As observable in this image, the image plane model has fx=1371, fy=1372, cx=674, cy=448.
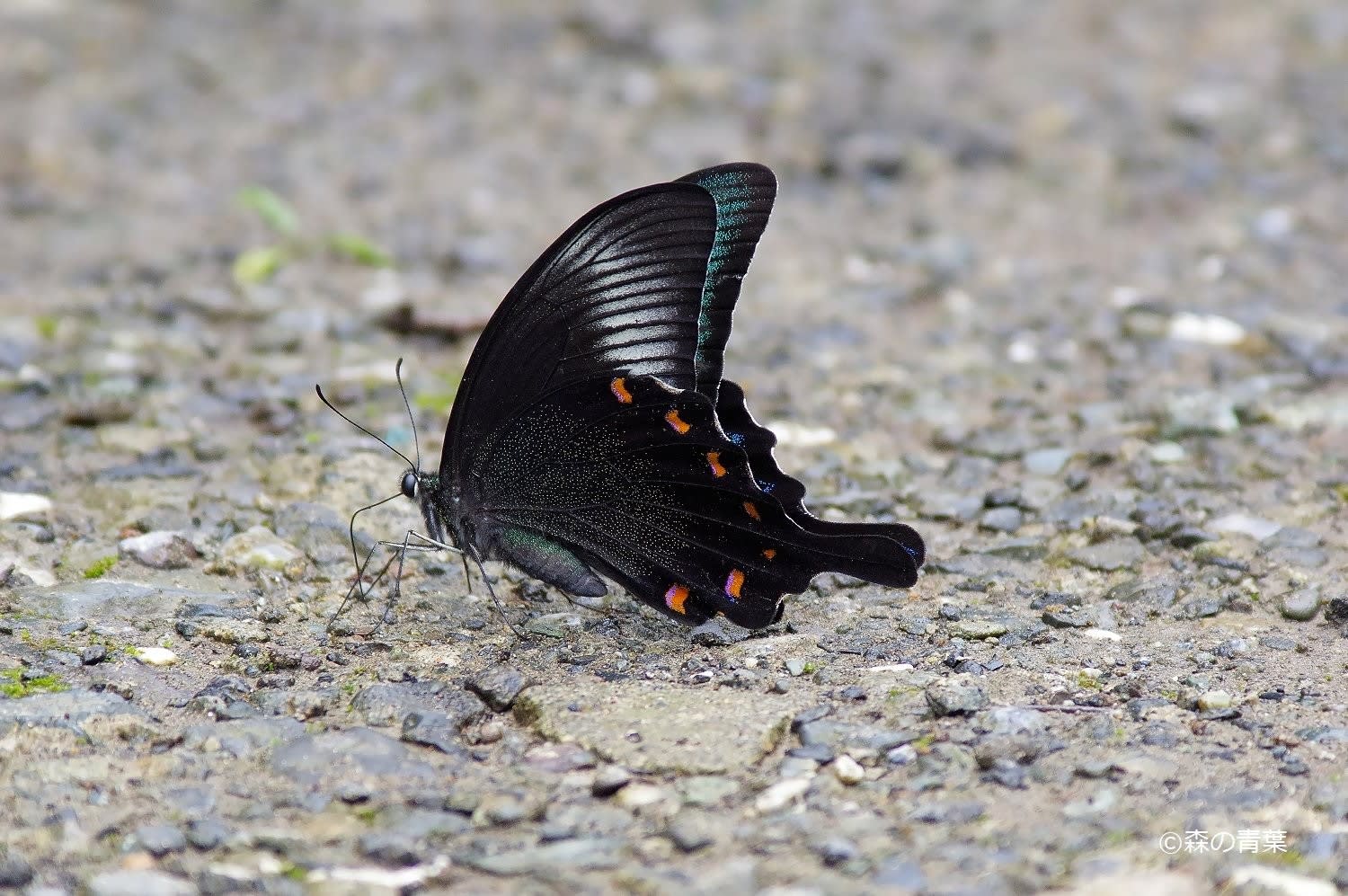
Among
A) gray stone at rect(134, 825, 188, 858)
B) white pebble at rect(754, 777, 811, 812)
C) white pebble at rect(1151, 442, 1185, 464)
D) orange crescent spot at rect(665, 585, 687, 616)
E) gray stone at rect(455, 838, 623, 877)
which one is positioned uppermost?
white pebble at rect(1151, 442, 1185, 464)

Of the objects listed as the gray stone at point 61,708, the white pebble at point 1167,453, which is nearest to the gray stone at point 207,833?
the gray stone at point 61,708

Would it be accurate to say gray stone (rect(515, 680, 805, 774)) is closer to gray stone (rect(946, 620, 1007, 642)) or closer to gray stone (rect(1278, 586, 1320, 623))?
gray stone (rect(946, 620, 1007, 642))

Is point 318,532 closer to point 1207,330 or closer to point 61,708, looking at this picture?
point 61,708

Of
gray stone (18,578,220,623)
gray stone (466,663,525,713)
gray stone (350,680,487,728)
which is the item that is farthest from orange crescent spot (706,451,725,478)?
gray stone (18,578,220,623)

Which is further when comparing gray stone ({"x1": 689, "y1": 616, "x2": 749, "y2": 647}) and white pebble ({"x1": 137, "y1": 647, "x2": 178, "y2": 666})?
gray stone ({"x1": 689, "y1": 616, "x2": 749, "y2": 647})

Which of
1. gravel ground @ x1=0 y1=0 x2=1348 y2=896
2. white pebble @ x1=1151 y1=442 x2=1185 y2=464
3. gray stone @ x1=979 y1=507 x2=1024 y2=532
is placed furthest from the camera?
white pebble @ x1=1151 y1=442 x2=1185 y2=464

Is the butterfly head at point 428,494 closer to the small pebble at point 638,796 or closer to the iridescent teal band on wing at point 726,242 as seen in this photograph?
the iridescent teal band on wing at point 726,242

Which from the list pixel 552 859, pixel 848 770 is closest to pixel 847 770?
pixel 848 770

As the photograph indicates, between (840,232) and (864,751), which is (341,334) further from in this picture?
(864,751)
